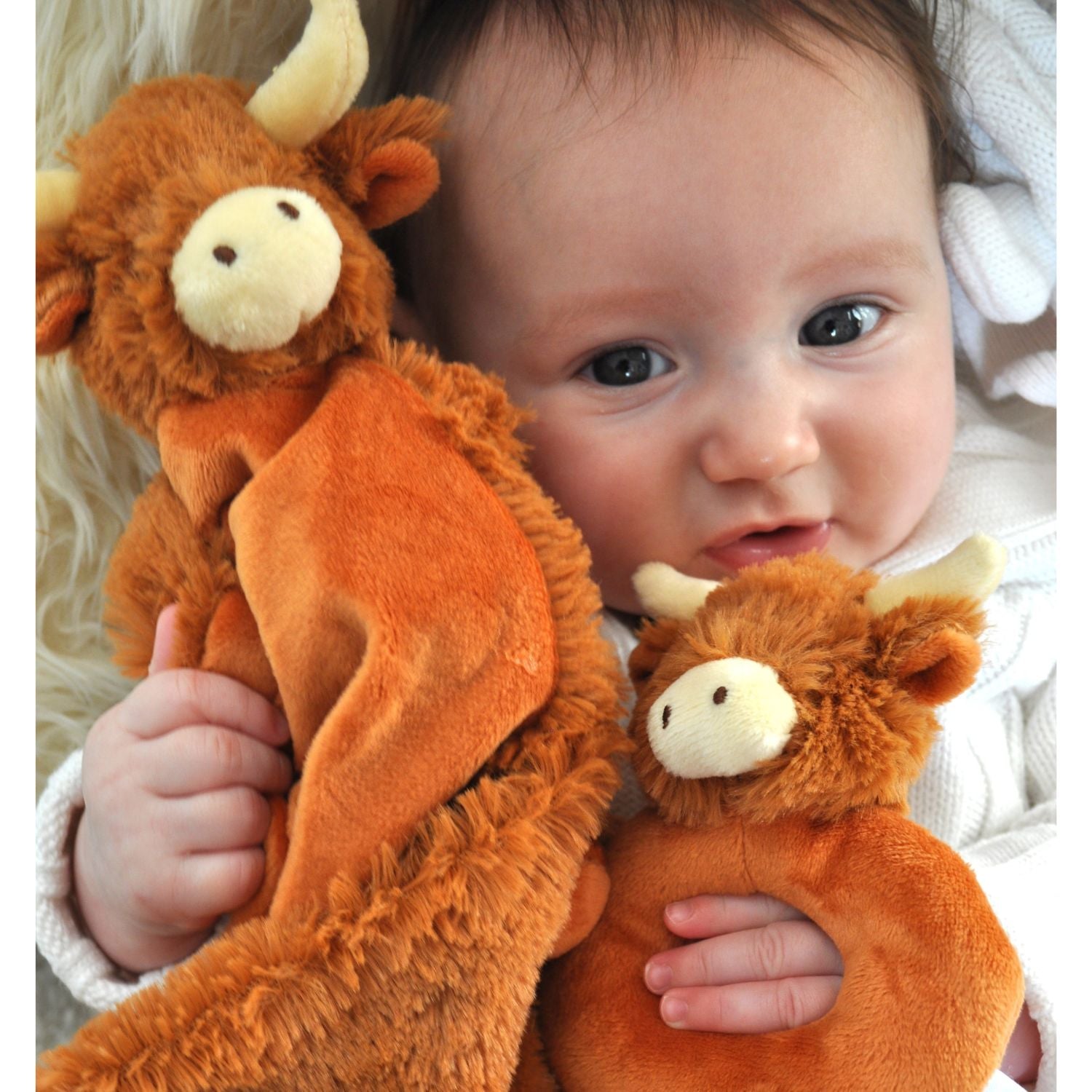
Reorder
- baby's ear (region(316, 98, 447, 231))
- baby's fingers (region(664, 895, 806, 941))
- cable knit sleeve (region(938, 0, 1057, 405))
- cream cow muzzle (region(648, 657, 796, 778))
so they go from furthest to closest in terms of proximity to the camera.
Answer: cable knit sleeve (region(938, 0, 1057, 405))
baby's ear (region(316, 98, 447, 231))
baby's fingers (region(664, 895, 806, 941))
cream cow muzzle (region(648, 657, 796, 778))

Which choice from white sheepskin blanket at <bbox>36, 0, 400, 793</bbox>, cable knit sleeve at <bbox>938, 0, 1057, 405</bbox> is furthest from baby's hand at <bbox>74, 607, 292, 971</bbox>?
cable knit sleeve at <bbox>938, 0, 1057, 405</bbox>

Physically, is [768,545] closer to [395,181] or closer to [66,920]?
[395,181]

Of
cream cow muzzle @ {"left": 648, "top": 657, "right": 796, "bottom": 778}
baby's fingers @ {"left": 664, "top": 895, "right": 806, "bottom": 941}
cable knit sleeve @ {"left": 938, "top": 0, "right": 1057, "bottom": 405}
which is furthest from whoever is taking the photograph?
cable knit sleeve @ {"left": 938, "top": 0, "right": 1057, "bottom": 405}

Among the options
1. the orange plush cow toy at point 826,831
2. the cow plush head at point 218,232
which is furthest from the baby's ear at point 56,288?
the orange plush cow toy at point 826,831

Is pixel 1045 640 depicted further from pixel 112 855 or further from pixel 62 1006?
pixel 62 1006

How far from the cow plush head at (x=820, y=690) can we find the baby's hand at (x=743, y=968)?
0.08 metres

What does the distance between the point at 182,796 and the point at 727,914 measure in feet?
1.28

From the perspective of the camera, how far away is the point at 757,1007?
0.73 metres

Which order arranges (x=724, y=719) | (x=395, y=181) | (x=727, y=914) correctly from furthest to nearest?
(x=395, y=181) → (x=727, y=914) → (x=724, y=719)

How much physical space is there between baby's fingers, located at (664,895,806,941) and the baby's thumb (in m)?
0.40

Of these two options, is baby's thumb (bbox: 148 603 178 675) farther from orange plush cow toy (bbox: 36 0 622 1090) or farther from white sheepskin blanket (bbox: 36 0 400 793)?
white sheepskin blanket (bbox: 36 0 400 793)

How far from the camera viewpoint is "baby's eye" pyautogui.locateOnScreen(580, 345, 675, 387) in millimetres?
975

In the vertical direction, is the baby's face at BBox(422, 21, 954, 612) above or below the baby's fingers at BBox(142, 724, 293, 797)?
above

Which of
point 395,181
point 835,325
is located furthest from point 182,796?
point 835,325
